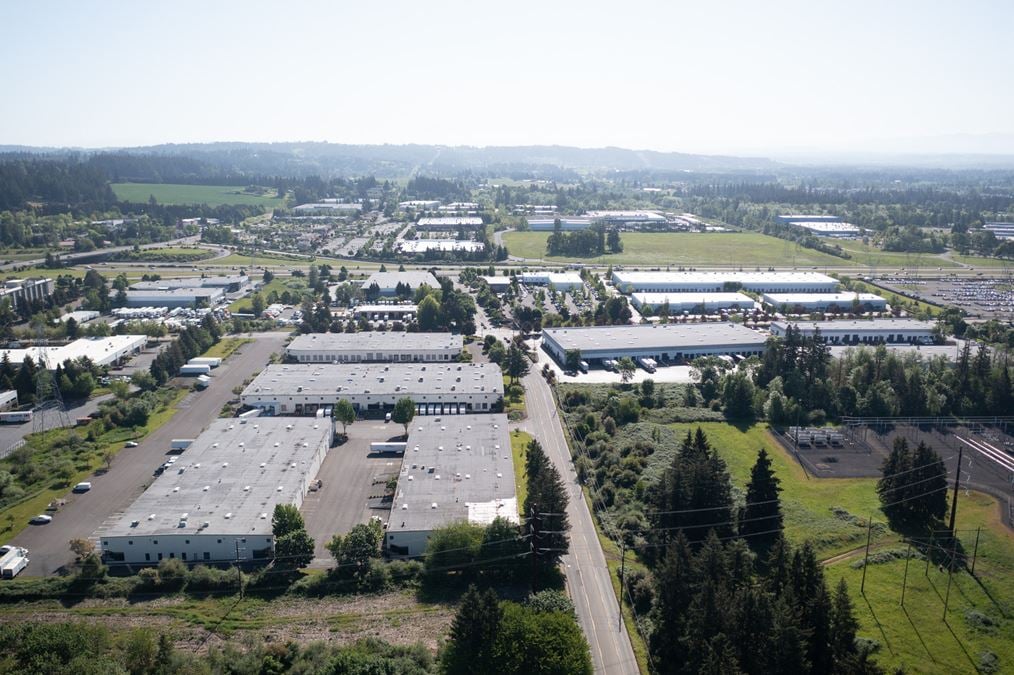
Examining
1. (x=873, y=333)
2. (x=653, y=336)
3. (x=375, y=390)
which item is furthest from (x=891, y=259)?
(x=375, y=390)

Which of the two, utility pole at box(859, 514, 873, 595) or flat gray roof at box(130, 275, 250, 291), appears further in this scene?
flat gray roof at box(130, 275, 250, 291)

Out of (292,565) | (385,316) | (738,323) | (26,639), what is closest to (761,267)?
(738,323)

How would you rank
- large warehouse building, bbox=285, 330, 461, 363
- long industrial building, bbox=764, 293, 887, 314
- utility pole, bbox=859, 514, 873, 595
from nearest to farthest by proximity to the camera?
utility pole, bbox=859, 514, 873, 595 → large warehouse building, bbox=285, 330, 461, 363 → long industrial building, bbox=764, 293, 887, 314

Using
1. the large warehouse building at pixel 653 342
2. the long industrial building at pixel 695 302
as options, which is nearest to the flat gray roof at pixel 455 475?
the large warehouse building at pixel 653 342

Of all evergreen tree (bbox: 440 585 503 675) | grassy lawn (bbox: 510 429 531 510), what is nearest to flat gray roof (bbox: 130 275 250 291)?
grassy lawn (bbox: 510 429 531 510)

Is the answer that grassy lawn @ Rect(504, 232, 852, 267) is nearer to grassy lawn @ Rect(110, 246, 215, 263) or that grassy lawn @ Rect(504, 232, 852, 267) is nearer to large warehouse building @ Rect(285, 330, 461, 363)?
grassy lawn @ Rect(110, 246, 215, 263)

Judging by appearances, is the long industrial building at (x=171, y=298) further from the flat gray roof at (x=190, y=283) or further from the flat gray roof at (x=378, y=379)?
the flat gray roof at (x=378, y=379)
